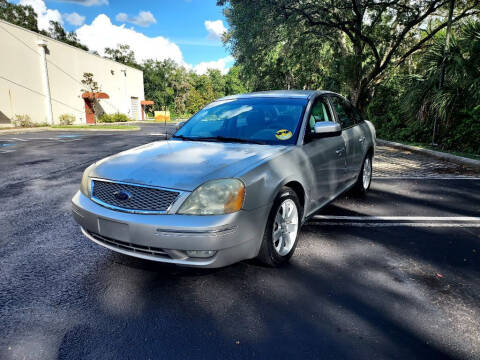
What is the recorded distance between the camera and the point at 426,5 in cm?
1450

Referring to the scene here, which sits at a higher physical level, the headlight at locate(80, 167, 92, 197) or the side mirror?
the side mirror

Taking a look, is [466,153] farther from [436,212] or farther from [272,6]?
[272,6]

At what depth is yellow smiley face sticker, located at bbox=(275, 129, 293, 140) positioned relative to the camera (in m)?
3.41

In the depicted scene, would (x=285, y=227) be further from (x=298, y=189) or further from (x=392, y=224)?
(x=392, y=224)

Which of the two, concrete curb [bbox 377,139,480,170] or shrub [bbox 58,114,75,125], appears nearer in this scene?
concrete curb [bbox 377,139,480,170]

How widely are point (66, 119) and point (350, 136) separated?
30740 mm

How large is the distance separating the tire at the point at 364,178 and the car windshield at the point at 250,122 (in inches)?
79.1

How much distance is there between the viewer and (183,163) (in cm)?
286

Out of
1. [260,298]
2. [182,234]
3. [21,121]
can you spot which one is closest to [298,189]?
[260,298]

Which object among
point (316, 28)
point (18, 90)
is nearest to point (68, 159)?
point (316, 28)

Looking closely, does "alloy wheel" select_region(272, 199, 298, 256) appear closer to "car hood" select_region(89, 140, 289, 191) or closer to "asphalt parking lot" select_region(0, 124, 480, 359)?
"asphalt parking lot" select_region(0, 124, 480, 359)

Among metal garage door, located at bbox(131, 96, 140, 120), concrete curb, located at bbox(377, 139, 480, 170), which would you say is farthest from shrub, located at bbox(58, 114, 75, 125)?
concrete curb, located at bbox(377, 139, 480, 170)

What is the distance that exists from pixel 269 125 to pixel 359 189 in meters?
2.50

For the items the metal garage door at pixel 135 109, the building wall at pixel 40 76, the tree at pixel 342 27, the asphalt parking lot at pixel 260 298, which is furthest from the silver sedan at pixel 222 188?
the metal garage door at pixel 135 109
